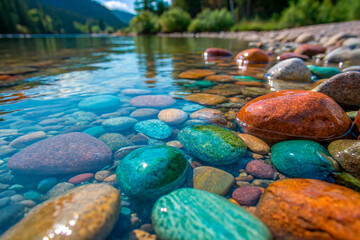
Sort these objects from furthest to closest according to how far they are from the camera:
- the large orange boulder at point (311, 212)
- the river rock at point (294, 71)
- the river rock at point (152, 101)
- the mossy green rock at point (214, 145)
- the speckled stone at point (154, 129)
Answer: the river rock at point (294, 71), the river rock at point (152, 101), the speckled stone at point (154, 129), the mossy green rock at point (214, 145), the large orange boulder at point (311, 212)

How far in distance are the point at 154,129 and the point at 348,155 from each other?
6.17ft

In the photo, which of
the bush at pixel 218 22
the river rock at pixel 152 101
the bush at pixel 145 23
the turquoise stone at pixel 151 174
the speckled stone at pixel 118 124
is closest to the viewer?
the turquoise stone at pixel 151 174

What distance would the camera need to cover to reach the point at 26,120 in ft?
8.68

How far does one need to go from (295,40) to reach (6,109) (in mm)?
17011

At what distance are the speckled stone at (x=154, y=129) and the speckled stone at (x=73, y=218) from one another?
1020 millimetres

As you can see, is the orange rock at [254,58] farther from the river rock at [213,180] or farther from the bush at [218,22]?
the bush at [218,22]

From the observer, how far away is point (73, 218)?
3.64 ft

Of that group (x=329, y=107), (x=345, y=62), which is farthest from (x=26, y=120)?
(x=345, y=62)

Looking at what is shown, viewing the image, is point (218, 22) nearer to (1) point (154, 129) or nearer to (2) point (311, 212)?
(1) point (154, 129)

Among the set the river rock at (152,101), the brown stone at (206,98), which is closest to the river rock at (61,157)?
the river rock at (152,101)

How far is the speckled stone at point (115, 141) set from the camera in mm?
2064

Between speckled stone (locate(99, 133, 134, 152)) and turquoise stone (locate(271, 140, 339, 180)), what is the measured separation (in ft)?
4.93

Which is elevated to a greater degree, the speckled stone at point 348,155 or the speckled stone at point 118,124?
the speckled stone at point 118,124

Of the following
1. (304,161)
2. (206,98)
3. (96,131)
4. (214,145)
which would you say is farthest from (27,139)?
(304,161)
